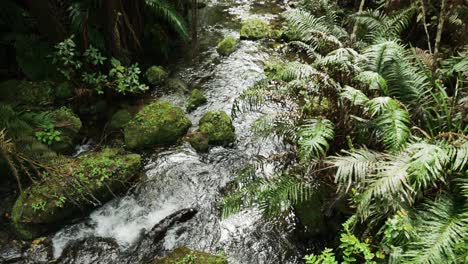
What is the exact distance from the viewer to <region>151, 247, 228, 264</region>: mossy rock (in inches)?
124

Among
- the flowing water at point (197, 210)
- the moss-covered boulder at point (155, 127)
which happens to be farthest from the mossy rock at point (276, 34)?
the moss-covered boulder at point (155, 127)

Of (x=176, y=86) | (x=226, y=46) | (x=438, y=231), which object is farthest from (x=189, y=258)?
(x=226, y=46)

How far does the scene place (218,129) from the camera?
4926mm

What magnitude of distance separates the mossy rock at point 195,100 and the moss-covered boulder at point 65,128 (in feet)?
5.60

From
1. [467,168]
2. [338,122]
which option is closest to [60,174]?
[338,122]

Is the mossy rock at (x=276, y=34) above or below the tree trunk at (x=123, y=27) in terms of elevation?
below

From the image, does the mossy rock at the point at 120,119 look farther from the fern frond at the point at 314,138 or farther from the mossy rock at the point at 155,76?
the fern frond at the point at 314,138

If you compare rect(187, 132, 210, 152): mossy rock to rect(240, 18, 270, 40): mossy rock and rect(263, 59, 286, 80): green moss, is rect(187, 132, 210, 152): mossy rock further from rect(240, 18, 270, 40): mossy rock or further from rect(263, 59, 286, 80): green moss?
rect(240, 18, 270, 40): mossy rock

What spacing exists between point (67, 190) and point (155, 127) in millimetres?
1459

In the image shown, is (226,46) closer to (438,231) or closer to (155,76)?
(155,76)

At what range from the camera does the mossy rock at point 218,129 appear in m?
4.89

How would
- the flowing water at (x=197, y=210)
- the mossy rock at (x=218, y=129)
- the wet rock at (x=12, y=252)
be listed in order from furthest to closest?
the mossy rock at (x=218, y=129) → the flowing water at (x=197, y=210) → the wet rock at (x=12, y=252)

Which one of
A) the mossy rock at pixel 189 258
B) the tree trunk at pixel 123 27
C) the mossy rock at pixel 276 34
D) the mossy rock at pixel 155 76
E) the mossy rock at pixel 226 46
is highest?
the tree trunk at pixel 123 27

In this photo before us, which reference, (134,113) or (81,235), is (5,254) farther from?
(134,113)
